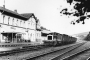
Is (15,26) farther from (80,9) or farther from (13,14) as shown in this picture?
(80,9)

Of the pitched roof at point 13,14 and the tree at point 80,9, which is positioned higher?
the pitched roof at point 13,14

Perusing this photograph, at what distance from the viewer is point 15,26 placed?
116ft

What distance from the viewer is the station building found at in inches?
1204

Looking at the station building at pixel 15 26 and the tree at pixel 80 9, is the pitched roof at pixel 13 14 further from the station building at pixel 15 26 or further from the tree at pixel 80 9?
the tree at pixel 80 9

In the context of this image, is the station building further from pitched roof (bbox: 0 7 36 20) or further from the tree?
the tree

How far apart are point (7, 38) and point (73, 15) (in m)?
21.3

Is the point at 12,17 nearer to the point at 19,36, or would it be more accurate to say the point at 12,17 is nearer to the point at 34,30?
the point at 19,36

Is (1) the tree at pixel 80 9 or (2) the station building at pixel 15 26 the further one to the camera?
(2) the station building at pixel 15 26

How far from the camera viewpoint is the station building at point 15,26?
30594 millimetres

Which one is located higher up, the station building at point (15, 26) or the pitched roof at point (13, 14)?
the pitched roof at point (13, 14)

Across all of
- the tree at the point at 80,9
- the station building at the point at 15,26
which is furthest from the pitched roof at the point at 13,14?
the tree at the point at 80,9

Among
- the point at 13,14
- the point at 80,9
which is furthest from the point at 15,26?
the point at 80,9

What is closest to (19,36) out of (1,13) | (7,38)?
(7,38)

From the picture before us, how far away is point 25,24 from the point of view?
4166 cm
